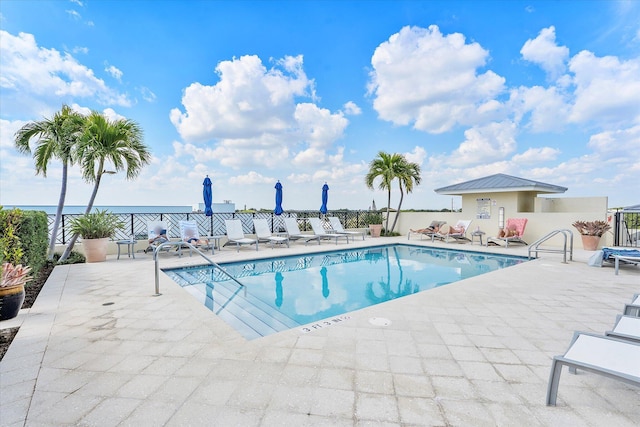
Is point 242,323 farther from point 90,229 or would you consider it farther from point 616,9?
point 616,9

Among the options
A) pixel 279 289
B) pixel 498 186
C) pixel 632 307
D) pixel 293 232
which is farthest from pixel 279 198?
pixel 632 307

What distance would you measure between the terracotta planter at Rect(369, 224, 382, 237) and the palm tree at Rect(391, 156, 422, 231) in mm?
1403

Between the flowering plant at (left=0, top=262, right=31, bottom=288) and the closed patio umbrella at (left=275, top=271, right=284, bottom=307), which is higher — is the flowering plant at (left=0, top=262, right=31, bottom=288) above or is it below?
above

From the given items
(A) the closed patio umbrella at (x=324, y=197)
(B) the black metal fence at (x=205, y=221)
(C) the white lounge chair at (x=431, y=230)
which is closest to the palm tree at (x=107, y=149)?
(B) the black metal fence at (x=205, y=221)

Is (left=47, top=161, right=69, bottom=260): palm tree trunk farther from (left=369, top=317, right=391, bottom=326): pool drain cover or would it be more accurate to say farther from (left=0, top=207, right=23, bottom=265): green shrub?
(left=369, top=317, right=391, bottom=326): pool drain cover

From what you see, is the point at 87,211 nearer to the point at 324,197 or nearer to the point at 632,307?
the point at 324,197

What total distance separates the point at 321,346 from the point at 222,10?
10421mm

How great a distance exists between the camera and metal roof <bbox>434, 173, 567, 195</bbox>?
38.7 feet

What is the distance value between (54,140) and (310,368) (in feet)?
28.3

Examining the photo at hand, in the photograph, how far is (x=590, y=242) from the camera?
9.48 meters

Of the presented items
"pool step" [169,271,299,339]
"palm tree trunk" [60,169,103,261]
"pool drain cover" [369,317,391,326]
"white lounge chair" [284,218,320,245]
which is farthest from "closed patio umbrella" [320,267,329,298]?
"palm tree trunk" [60,169,103,261]

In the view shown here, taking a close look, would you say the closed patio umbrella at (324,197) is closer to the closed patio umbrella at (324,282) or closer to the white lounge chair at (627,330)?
the closed patio umbrella at (324,282)

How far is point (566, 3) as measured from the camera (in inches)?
350

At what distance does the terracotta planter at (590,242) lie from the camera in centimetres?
938
